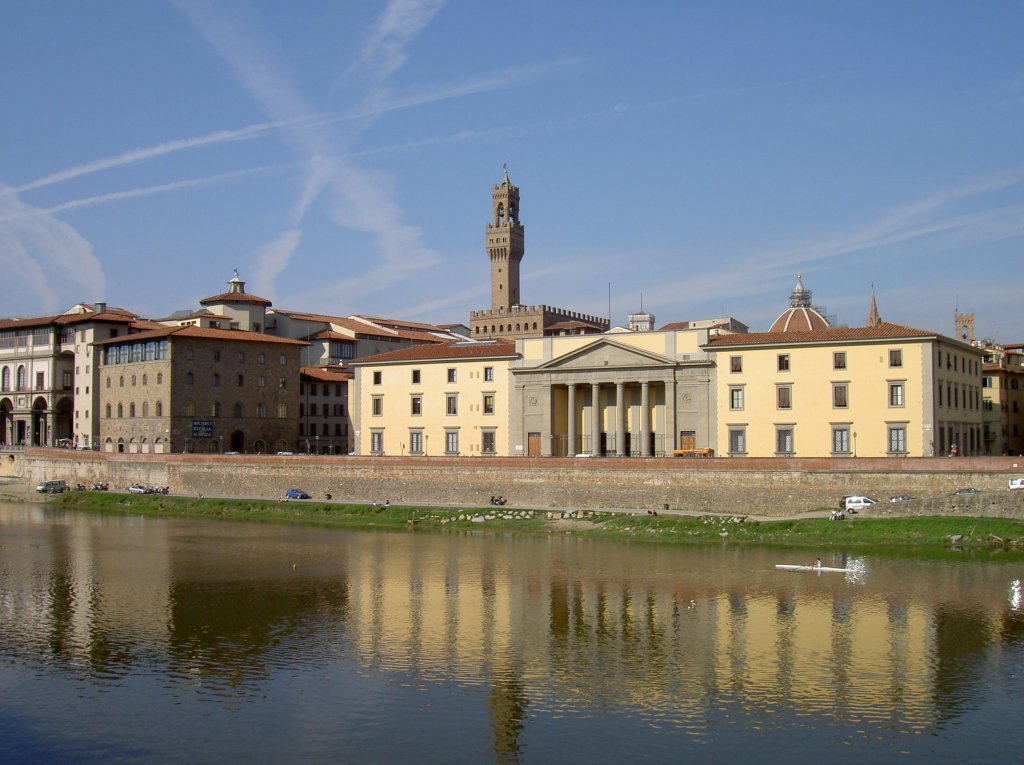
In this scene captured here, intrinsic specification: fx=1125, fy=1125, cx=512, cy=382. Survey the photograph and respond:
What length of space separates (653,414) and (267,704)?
145 ft

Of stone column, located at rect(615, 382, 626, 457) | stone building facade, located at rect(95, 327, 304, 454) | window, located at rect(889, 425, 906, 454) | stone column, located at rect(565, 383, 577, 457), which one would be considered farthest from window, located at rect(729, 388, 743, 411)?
stone building facade, located at rect(95, 327, 304, 454)

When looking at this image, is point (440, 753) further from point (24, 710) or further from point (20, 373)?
point (20, 373)

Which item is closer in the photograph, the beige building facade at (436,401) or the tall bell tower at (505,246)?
the beige building facade at (436,401)

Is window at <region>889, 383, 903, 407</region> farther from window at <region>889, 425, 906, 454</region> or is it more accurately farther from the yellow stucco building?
window at <region>889, 425, 906, 454</region>

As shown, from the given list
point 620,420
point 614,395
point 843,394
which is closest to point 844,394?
point 843,394

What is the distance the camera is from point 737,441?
2404 inches

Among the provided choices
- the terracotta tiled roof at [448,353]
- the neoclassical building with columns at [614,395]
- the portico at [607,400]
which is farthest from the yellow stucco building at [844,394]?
the terracotta tiled roof at [448,353]

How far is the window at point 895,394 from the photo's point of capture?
56.7 m

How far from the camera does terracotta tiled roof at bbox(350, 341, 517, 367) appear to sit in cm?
6969

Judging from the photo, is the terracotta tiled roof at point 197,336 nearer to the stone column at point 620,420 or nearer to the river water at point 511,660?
the stone column at point 620,420

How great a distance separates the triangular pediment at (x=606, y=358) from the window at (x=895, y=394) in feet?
40.0

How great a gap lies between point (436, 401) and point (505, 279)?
69.7m

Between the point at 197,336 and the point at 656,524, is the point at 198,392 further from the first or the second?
Result: the point at 656,524

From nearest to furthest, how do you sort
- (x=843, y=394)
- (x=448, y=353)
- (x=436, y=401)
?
1. (x=843, y=394)
2. (x=436, y=401)
3. (x=448, y=353)
